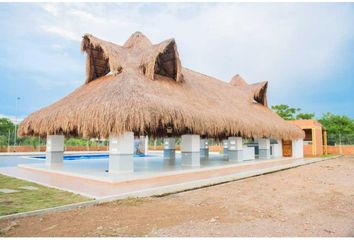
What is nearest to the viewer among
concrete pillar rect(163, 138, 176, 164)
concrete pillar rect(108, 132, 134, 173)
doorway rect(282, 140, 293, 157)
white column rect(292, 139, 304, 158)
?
concrete pillar rect(108, 132, 134, 173)

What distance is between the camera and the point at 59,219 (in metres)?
4.24

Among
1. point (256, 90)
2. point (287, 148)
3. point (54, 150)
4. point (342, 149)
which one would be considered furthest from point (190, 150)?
point (342, 149)

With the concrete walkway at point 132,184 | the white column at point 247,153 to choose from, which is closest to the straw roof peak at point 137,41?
the concrete walkway at point 132,184

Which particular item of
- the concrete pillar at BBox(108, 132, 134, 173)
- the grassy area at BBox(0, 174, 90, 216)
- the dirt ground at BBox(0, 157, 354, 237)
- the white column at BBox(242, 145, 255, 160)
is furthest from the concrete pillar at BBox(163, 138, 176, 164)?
the grassy area at BBox(0, 174, 90, 216)

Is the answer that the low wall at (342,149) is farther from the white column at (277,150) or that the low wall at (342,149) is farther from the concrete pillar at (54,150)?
the concrete pillar at (54,150)

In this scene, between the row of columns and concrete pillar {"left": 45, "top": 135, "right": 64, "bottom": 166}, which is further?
concrete pillar {"left": 45, "top": 135, "right": 64, "bottom": 166}

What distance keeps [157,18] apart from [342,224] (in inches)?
395

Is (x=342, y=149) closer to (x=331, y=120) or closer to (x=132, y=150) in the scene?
(x=331, y=120)

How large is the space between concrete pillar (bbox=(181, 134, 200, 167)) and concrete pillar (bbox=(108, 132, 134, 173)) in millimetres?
3218

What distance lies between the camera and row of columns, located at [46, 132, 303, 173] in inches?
319

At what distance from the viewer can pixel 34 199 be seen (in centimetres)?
545

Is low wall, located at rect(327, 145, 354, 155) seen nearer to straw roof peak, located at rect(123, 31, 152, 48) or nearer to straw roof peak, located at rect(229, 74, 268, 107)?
straw roof peak, located at rect(229, 74, 268, 107)

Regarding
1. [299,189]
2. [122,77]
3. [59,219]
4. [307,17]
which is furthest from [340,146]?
[59,219]

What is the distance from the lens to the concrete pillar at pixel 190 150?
35.4ft
